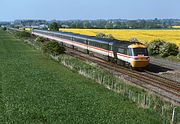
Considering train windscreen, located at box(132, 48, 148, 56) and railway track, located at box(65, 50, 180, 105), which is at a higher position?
train windscreen, located at box(132, 48, 148, 56)

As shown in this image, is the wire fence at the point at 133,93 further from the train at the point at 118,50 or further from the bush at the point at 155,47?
the bush at the point at 155,47

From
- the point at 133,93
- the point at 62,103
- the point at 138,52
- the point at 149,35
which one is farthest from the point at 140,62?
the point at 149,35

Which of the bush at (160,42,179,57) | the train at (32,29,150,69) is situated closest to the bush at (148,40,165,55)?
the bush at (160,42,179,57)

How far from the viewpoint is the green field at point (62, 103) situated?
842 inches

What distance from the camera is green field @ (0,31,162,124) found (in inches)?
842

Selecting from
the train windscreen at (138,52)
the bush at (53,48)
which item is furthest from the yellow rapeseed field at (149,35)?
the train windscreen at (138,52)

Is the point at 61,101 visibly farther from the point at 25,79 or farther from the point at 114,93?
the point at 25,79

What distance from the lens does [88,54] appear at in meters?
63.9

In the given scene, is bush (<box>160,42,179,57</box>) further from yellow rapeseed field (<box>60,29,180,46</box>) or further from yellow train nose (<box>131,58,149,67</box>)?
yellow train nose (<box>131,58,149,67</box>)

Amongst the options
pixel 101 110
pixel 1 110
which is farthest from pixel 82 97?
pixel 1 110

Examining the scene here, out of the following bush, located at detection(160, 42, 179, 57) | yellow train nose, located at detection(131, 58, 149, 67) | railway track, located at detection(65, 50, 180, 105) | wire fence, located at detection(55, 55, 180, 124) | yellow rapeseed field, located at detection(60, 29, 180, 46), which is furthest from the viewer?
yellow rapeseed field, located at detection(60, 29, 180, 46)

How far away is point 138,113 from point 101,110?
2.04 meters

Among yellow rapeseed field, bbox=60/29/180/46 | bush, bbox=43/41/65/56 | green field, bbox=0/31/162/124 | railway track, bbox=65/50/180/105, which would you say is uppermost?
green field, bbox=0/31/162/124

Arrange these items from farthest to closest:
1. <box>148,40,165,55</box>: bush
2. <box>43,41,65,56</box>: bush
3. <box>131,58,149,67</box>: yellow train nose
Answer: <box>43,41,65,56</box>: bush < <box>148,40,165,55</box>: bush < <box>131,58,149,67</box>: yellow train nose
